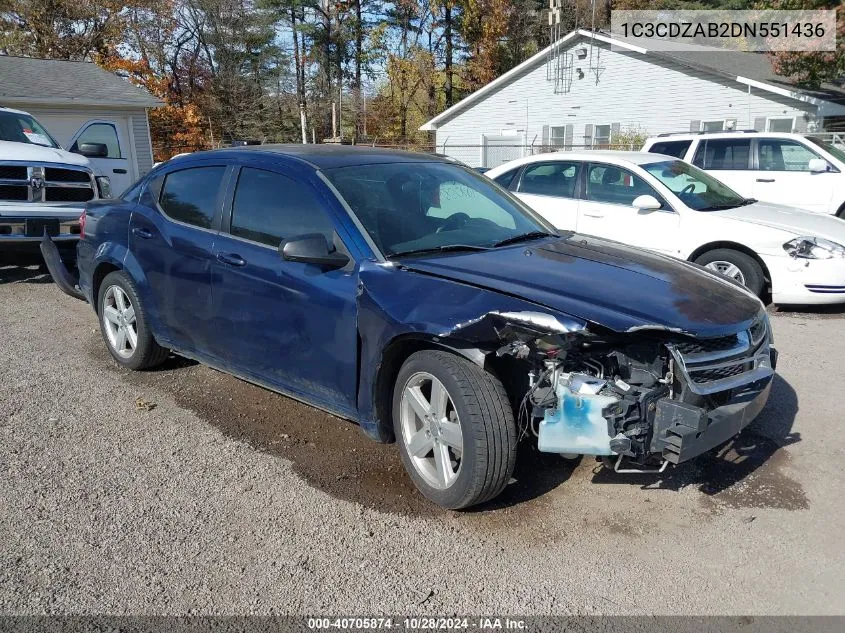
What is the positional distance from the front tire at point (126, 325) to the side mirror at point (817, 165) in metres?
10.5

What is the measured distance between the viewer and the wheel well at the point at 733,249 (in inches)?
289

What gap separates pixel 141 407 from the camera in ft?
15.6

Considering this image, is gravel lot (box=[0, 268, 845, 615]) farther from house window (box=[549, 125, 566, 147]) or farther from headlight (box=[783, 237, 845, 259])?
house window (box=[549, 125, 566, 147])

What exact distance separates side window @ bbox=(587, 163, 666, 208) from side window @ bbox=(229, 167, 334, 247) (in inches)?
197

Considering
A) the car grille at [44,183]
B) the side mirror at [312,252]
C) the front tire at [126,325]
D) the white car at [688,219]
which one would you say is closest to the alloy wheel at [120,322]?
the front tire at [126,325]


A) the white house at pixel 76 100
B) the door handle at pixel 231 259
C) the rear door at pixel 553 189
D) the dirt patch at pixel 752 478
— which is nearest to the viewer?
the dirt patch at pixel 752 478

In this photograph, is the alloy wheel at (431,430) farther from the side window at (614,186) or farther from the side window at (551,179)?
the side window at (551,179)

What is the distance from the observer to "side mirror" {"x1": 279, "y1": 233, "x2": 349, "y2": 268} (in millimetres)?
3629

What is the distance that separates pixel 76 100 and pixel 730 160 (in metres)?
16.3

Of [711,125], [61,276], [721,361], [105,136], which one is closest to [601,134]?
[711,125]

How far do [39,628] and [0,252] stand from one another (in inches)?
268

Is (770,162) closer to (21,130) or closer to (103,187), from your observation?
(103,187)

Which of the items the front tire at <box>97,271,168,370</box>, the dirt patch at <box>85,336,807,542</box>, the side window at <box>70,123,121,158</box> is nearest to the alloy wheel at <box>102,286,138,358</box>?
the front tire at <box>97,271,168,370</box>

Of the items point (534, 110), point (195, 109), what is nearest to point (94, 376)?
point (534, 110)
